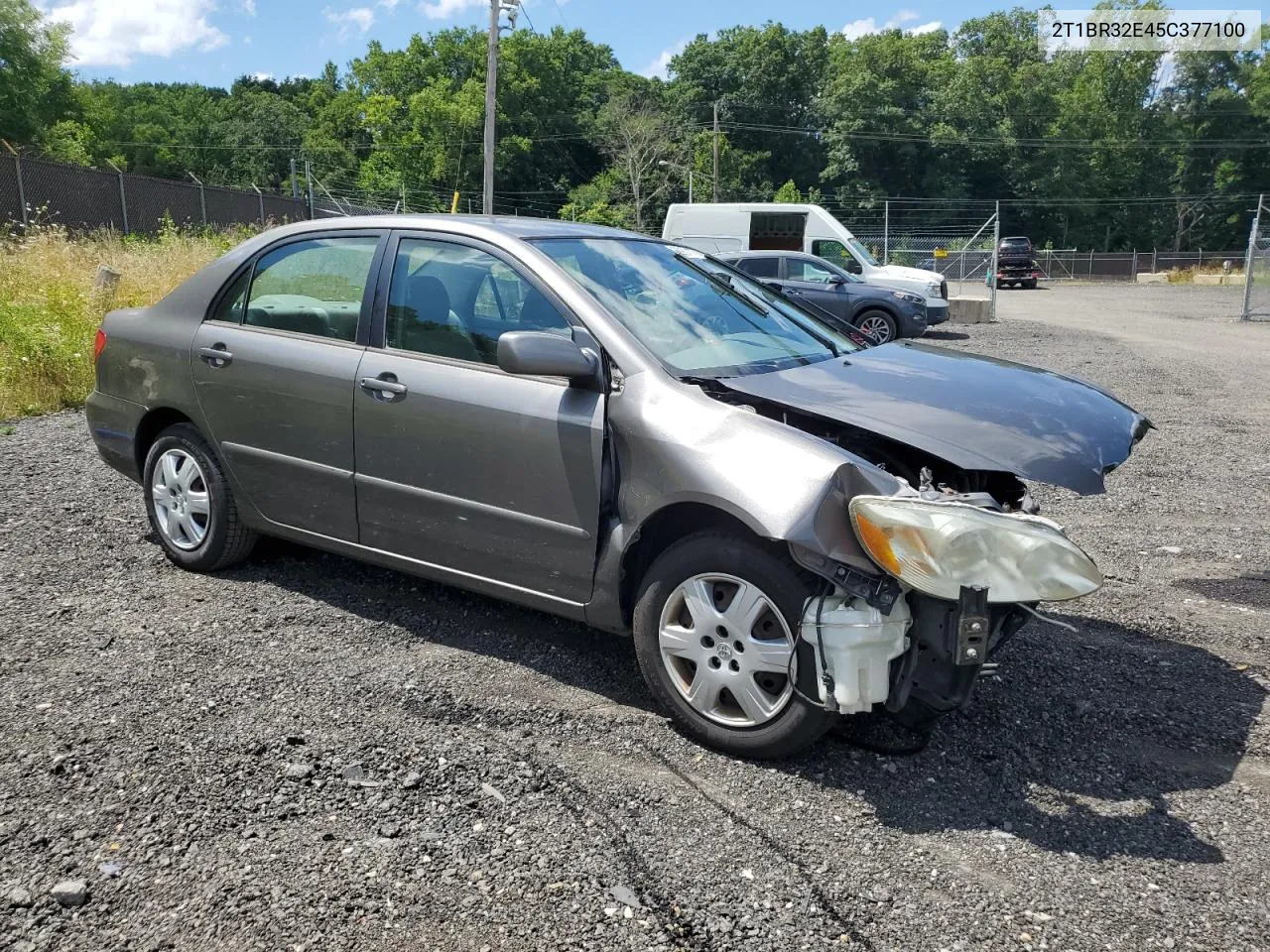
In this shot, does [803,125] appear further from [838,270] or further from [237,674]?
[237,674]

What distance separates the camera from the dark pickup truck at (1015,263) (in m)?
43.8

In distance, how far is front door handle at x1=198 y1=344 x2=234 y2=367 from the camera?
475cm

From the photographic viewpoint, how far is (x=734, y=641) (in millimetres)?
3363

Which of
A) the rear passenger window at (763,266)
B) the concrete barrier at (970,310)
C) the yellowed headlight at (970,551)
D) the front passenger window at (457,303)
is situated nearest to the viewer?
the yellowed headlight at (970,551)

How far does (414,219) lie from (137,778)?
2.42 meters

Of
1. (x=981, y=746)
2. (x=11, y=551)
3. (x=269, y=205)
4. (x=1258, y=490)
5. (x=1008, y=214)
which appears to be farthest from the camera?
(x=1008, y=214)

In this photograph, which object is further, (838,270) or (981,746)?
(838,270)

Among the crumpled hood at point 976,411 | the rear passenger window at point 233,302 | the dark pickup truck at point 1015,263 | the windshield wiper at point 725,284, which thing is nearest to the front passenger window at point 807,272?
the windshield wiper at point 725,284

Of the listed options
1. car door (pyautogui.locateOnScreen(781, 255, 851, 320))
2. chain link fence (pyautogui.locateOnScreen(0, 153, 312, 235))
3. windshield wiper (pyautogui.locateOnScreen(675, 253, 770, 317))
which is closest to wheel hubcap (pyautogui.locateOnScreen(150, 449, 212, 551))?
windshield wiper (pyautogui.locateOnScreen(675, 253, 770, 317))

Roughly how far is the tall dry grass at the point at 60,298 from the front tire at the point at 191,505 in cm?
543

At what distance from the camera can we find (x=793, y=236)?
2230cm

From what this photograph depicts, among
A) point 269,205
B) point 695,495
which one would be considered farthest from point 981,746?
point 269,205

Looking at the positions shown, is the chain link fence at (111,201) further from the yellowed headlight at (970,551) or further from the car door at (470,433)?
the yellowed headlight at (970,551)

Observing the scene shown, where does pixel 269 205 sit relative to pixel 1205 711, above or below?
above
